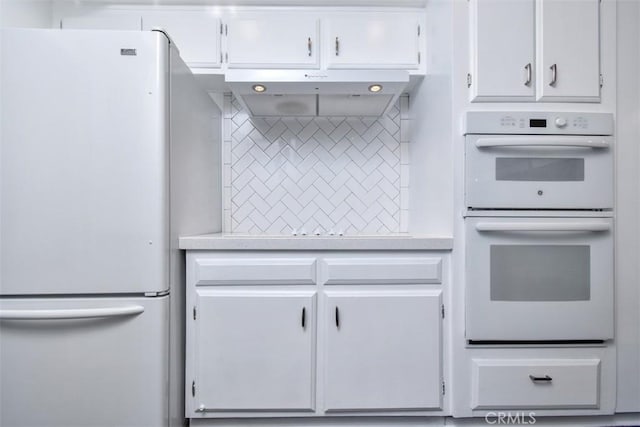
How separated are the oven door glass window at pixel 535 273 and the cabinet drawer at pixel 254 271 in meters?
0.79

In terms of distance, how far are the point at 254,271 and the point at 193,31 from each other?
1.36 metres

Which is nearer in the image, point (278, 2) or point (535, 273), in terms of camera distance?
point (535, 273)

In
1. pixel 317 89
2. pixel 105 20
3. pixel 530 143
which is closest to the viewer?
pixel 530 143

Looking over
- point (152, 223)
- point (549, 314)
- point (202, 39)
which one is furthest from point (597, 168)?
point (202, 39)

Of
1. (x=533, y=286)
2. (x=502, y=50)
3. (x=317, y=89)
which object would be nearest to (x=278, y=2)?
(x=317, y=89)

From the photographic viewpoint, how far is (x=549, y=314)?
1.39 meters

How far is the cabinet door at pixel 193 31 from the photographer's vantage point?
1.77 m

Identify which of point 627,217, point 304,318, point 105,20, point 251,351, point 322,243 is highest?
point 105,20

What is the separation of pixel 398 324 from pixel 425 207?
0.67m

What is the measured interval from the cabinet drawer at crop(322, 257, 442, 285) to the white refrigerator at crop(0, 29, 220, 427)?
67 centimetres

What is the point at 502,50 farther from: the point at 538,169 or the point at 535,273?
the point at 535,273

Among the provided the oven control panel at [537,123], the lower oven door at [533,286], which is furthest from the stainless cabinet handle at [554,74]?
the lower oven door at [533,286]

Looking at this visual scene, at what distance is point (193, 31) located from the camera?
1777 mm

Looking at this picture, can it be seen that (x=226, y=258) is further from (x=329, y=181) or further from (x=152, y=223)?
(x=329, y=181)
